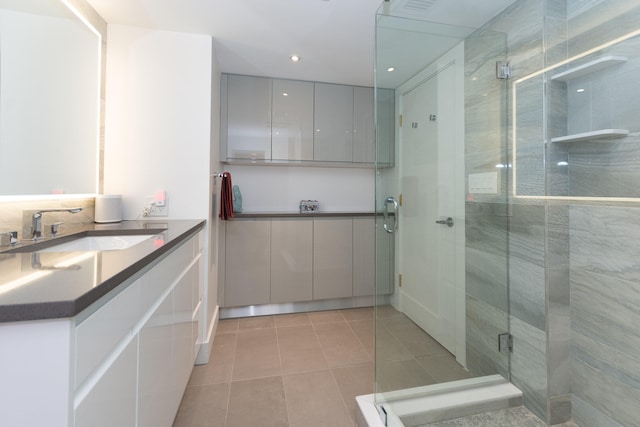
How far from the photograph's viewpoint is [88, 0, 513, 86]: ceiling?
167 cm

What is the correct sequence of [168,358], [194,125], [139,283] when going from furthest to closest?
[194,125], [168,358], [139,283]

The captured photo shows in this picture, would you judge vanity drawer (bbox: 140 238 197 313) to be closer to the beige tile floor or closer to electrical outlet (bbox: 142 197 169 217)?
electrical outlet (bbox: 142 197 169 217)

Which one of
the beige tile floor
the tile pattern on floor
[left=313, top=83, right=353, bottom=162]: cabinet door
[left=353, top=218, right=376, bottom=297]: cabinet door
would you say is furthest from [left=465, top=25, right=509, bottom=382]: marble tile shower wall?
[left=313, top=83, right=353, bottom=162]: cabinet door

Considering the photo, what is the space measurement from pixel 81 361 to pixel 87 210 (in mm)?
1522

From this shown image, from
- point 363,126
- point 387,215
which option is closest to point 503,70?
point 387,215

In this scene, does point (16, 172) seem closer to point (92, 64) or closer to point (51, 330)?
point (92, 64)

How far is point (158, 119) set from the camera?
6.39 ft

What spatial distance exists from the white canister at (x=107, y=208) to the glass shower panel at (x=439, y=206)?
1645mm

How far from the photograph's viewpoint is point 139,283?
0.88 metres

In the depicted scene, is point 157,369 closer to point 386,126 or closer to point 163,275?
point 163,275

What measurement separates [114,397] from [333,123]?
268 centimetres

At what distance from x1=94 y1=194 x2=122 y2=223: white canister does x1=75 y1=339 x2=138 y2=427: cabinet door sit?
3.90 feet

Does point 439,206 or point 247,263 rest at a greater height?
point 439,206

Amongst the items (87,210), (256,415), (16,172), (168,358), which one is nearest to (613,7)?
(168,358)
